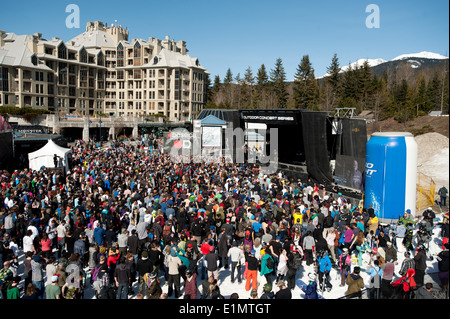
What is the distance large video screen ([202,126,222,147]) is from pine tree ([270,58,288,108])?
45.8 metres

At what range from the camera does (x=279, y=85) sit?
7250 cm

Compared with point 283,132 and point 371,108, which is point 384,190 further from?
point 371,108

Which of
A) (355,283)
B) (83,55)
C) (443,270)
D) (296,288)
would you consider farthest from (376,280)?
(83,55)

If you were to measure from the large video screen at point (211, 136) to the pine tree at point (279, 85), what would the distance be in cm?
4584

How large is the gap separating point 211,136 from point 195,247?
63.7 feet

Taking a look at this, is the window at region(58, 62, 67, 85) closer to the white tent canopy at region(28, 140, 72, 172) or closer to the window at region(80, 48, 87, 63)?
the window at region(80, 48, 87, 63)

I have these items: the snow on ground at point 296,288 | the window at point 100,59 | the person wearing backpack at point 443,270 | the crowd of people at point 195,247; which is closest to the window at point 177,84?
the window at point 100,59

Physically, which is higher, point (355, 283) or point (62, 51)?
point (62, 51)

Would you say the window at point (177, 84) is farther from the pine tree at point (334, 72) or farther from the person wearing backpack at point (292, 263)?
the person wearing backpack at point (292, 263)

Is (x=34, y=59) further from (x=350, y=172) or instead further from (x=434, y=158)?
(x=434, y=158)

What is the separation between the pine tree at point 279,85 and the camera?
71312 mm

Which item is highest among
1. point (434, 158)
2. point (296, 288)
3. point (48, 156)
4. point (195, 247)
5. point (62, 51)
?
point (62, 51)

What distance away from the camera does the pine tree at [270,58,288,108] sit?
7131 cm

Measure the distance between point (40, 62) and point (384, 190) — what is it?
60660mm
